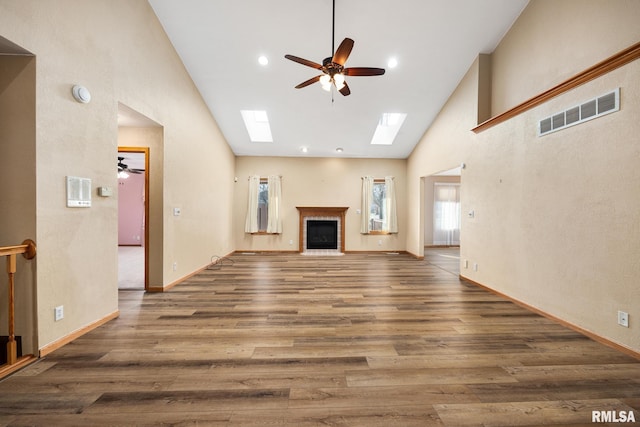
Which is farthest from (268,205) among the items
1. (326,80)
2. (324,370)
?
(324,370)

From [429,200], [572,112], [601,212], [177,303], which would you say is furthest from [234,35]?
[429,200]

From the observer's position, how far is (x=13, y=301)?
6.46 feet

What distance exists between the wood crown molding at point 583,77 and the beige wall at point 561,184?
7cm

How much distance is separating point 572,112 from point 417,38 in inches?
93.5

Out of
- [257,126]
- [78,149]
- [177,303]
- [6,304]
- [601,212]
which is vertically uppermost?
[257,126]

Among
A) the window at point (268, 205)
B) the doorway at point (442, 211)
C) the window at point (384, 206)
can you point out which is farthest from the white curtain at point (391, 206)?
the window at point (268, 205)

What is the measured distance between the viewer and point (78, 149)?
237 cm

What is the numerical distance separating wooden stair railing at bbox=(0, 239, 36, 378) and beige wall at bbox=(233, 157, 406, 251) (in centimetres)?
539

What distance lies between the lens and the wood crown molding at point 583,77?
2.11 metres

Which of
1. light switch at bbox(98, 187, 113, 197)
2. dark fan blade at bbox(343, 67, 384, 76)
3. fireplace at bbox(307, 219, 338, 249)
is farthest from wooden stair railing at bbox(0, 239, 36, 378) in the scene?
fireplace at bbox(307, 219, 338, 249)

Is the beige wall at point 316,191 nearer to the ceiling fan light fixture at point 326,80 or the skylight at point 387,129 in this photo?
the skylight at point 387,129

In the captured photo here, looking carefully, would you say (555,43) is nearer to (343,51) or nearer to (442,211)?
(343,51)

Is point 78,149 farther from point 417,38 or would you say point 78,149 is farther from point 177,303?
point 417,38

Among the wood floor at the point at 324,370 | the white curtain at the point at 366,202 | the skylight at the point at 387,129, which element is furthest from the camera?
the white curtain at the point at 366,202
